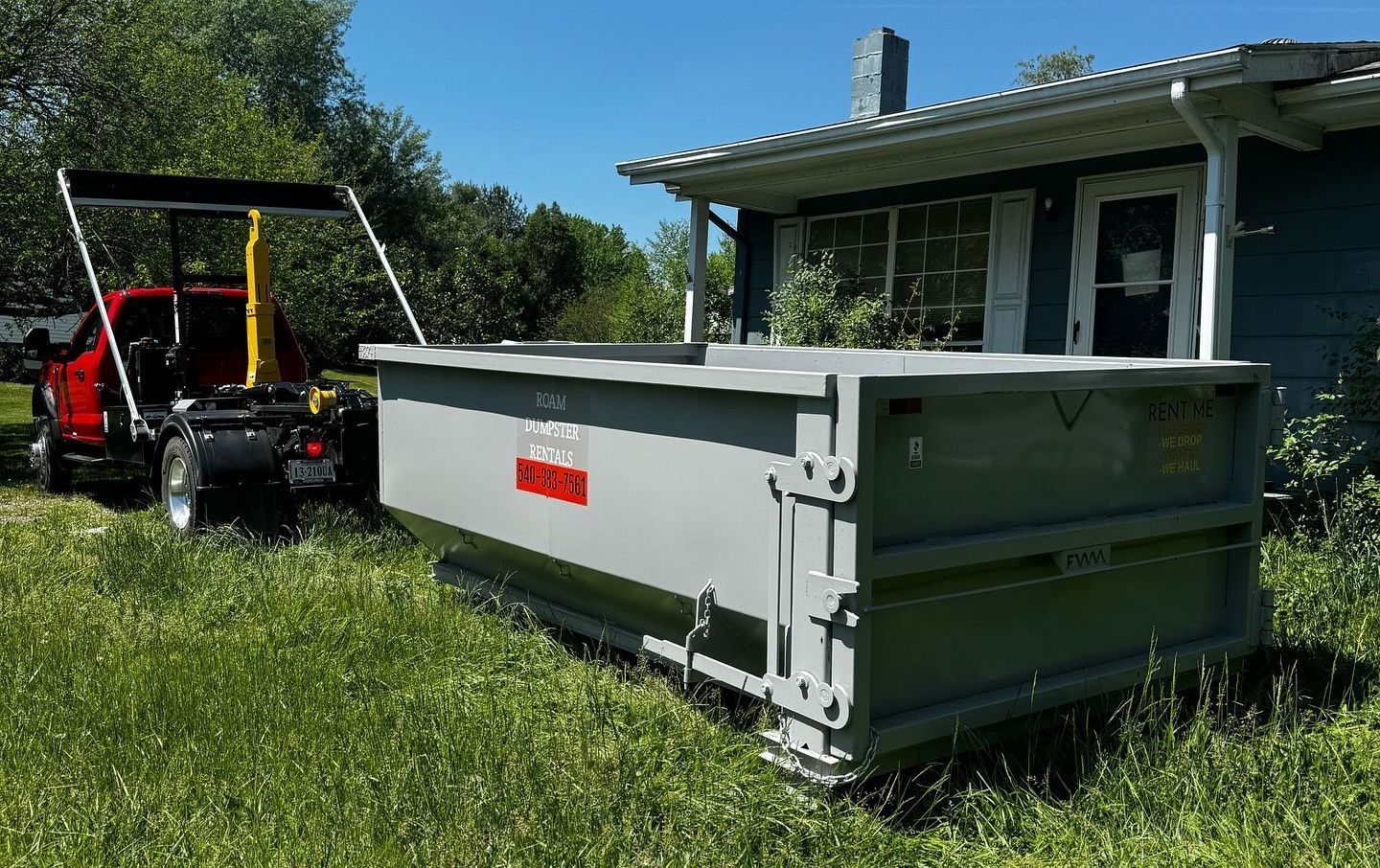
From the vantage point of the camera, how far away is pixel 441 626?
4.86m

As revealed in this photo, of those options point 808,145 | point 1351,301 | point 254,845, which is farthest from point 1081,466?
point 808,145

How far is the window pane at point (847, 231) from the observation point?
1218 cm

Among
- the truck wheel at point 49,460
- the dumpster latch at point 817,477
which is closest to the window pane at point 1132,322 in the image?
the dumpster latch at point 817,477

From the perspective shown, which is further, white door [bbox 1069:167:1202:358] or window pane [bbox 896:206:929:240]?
window pane [bbox 896:206:929:240]

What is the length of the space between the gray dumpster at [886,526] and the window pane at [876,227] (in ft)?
24.6

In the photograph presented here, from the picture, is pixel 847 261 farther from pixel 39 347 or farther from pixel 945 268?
pixel 39 347

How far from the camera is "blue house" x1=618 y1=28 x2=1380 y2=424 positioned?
25.3 ft

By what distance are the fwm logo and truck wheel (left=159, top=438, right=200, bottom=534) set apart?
5185 millimetres

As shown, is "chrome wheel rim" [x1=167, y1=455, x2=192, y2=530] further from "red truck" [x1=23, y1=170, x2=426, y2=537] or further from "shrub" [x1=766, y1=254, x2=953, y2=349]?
"shrub" [x1=766, y1=254, x2=953, y2=349]

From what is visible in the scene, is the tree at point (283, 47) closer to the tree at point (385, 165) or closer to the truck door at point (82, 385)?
the tree at point (385, 165)

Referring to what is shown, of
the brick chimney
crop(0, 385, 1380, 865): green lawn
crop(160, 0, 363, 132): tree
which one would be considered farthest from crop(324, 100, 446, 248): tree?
crop(0, 385, 1380, 865): green lawn

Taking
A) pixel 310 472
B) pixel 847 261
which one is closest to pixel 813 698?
pixel 310 472

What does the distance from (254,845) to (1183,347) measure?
8347mm

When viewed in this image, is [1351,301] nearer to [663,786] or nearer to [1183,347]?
[1183,347]
